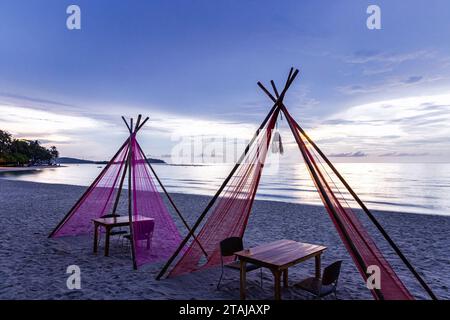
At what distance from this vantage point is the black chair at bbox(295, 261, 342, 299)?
3789mm

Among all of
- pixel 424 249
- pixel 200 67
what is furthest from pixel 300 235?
pixel 200 67

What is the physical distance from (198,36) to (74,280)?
11.6 meters

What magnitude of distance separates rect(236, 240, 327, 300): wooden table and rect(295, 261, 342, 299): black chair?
1.18 feet

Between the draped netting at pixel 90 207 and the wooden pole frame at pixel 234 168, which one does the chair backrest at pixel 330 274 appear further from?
the draped netting at pixel 90 207

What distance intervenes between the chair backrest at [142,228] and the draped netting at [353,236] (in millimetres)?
4280

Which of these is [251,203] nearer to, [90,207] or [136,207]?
[136,207]

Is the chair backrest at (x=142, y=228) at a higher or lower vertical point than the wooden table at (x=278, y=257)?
lower

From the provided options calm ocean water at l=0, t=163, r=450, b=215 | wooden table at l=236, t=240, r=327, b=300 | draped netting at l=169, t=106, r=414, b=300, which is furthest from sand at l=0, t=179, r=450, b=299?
calm ocean water at l=0, t=163, r=450, b=215

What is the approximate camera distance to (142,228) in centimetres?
686

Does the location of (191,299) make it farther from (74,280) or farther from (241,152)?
(241,152)

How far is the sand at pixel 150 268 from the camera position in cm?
479

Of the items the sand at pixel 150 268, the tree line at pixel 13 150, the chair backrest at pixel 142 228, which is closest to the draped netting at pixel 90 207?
the sand at pixel 150 268

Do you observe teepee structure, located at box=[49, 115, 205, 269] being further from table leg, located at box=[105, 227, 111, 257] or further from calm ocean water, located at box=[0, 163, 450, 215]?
calm ocean water, located at box=[0, 163, 450, 215]
